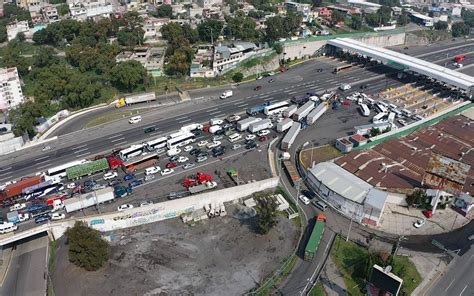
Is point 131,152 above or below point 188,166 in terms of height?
above

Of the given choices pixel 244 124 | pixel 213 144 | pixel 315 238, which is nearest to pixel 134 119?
pixel 213 144

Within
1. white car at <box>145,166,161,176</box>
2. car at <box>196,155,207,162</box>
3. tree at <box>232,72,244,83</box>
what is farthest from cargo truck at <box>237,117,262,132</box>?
tree at <box>232,72,244,83</box>

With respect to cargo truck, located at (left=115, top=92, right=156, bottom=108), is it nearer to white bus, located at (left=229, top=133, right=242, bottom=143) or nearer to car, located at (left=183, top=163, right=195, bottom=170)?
white bus, located at (left=229, top=133, right=242, bottom=143)

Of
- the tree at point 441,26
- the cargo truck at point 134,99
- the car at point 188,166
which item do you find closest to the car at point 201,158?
the car at point 188,166

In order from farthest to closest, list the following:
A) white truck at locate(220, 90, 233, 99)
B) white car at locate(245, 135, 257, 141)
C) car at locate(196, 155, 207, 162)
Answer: white truck at locate(220, 90, 233, 99) → white car at locate(245, 135, 257, 141) → car at locate(196, 155, 207, 162)

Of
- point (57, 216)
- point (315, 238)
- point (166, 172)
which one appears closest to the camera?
point (315, 238)

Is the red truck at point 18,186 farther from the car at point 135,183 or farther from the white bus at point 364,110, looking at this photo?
the white bus at point 364,110

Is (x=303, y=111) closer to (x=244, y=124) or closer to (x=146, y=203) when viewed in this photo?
(x=244, y=124)
